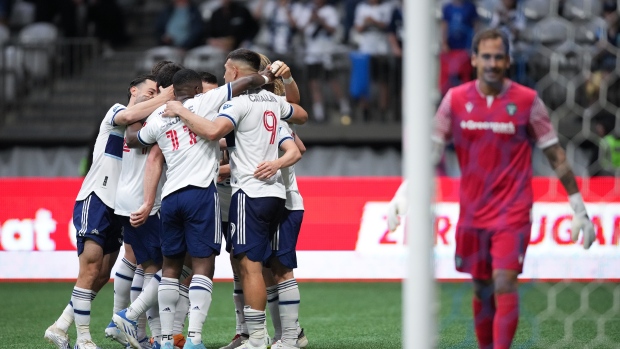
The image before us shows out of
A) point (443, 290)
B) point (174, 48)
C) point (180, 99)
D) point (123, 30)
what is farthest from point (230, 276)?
point (123, 30)

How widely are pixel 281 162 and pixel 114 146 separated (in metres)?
1.25

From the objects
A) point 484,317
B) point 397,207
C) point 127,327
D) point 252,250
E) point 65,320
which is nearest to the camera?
point 397,207

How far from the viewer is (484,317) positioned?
523cm

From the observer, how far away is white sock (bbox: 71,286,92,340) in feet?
20.4

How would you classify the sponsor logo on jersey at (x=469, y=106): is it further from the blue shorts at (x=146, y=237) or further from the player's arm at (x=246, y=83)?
the blue shorts at (x=146, y=237)

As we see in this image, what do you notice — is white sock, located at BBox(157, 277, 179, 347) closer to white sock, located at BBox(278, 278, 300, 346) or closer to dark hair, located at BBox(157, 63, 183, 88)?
white sock, located at BBox(278, 278, 300, 346)

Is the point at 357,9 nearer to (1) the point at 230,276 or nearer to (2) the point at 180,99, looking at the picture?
(1) the point at 230,276

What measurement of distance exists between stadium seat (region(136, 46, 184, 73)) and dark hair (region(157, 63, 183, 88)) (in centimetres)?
711

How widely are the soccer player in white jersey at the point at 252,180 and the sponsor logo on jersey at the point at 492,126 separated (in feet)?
4.71

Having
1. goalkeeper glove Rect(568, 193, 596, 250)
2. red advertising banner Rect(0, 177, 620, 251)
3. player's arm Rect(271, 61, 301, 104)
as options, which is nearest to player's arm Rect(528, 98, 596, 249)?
goalkeeper glove Rect(568, 193, 596, 250)

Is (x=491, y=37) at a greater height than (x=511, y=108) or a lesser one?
greater

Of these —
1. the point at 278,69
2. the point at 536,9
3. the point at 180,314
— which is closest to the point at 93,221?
the point at 180,314

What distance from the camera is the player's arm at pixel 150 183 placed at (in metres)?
6.07

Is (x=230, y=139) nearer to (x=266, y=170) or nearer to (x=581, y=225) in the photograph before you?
(x=266, y=170)
